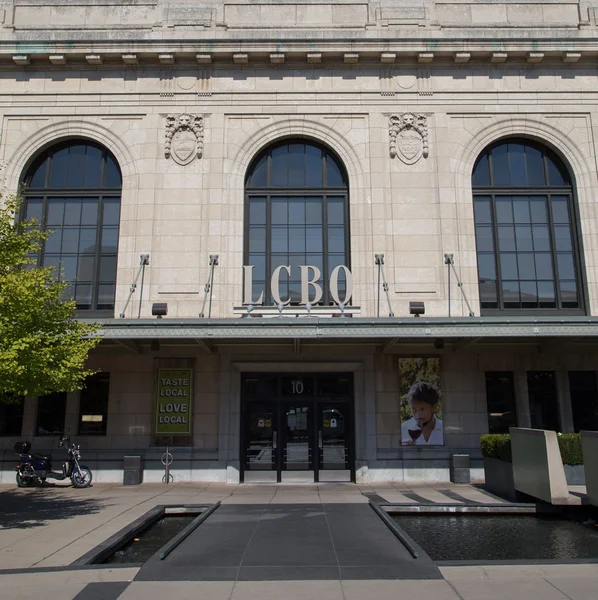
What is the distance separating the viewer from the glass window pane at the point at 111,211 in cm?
1959

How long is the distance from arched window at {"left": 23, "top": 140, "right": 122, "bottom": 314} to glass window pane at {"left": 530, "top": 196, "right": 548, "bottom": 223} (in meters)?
14.6

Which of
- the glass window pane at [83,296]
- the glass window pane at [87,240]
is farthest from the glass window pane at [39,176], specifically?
the glass window pane at [83,296]

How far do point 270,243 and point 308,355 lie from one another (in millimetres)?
4113

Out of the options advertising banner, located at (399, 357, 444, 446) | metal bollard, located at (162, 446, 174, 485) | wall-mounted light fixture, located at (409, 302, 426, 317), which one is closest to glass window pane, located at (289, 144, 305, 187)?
wall-mounted light fixture, located at (409, 302, 426, 317)

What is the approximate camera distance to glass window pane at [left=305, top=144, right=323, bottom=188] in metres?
20.0

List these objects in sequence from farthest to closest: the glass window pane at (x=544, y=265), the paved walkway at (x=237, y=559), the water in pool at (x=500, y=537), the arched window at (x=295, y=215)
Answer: the glass window pane at (x=544, y=265) < the arched window at (x=295, y=215) < the water in pool at (x=500, y=537) < the paved walkway at (x=237, y=559)

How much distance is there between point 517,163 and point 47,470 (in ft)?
61.2

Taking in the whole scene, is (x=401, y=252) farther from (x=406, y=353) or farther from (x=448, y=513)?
(x=448, y=513)

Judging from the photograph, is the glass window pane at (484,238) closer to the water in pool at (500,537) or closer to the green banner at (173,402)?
the water in pool at (500,537)

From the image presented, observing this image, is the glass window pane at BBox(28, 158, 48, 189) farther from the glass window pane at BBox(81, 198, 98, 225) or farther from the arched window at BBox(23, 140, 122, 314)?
the glass window pane at BBox(81, 198, 98, 225)

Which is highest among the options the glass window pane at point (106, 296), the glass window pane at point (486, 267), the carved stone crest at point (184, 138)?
the carved stone crest at point (184, 138)

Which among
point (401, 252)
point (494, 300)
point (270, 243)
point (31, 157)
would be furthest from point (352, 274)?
point (31, 157)

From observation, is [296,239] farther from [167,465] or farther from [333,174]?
[167,465]

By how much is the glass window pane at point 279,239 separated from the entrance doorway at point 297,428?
4.32m
